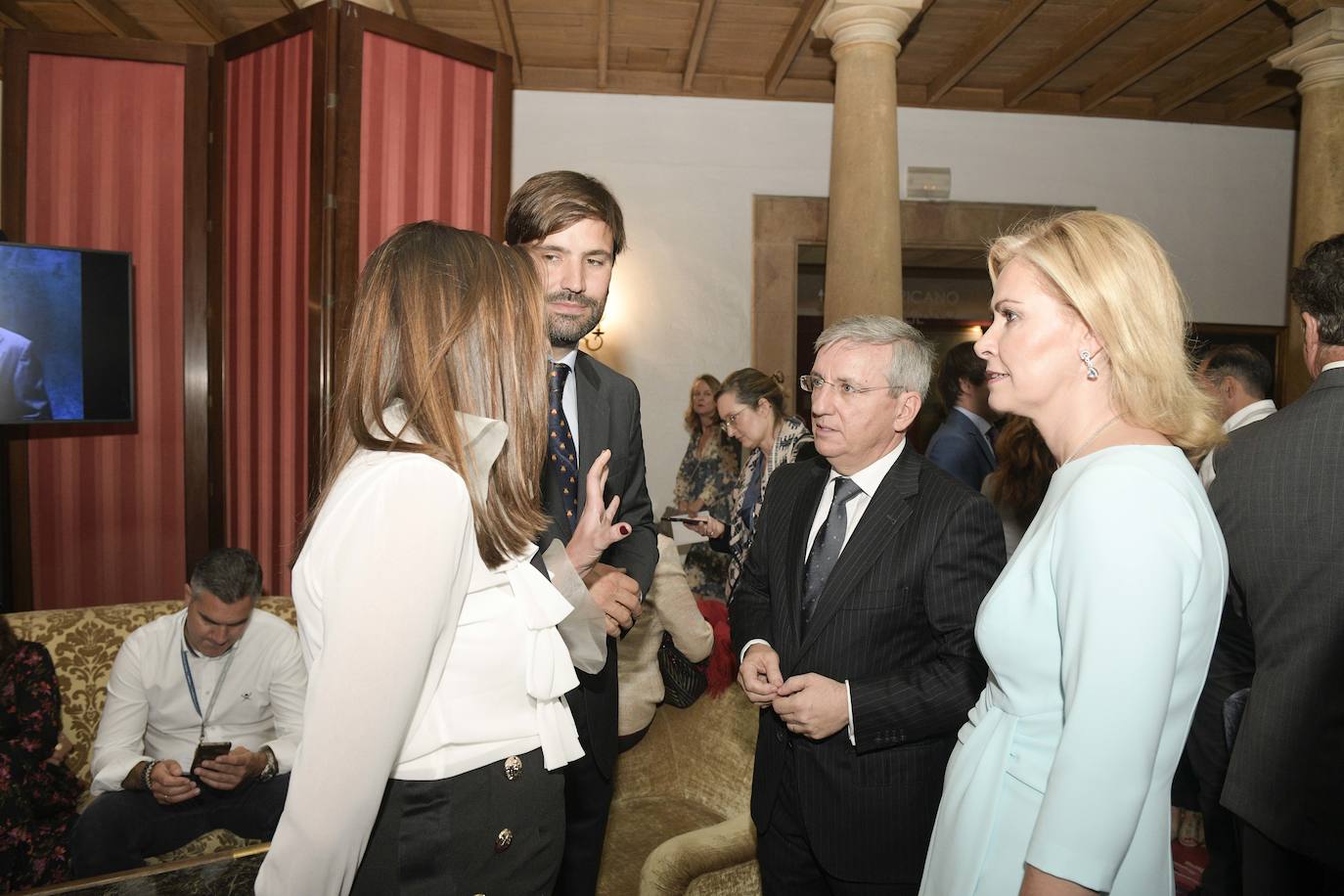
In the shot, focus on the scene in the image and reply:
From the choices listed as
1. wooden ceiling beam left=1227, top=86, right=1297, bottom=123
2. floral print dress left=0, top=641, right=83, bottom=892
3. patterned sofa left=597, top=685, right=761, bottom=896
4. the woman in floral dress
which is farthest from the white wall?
floral print dress left=0, top=641, right=83, bottom=892

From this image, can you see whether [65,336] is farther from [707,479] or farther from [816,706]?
[816,706]

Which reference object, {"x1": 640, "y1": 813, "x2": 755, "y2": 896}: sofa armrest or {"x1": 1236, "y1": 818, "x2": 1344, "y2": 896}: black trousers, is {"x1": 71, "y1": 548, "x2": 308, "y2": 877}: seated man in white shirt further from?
{"x1": 1236, "y1": 818, "x2": 1344, "y2": 896}: black trousers

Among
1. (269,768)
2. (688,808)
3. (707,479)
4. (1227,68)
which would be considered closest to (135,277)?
(269,768)

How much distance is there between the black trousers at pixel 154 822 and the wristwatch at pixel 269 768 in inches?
1.0

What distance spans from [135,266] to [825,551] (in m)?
4.39

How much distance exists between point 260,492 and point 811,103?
5130 mm

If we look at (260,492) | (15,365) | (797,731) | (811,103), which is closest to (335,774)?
(797,731)

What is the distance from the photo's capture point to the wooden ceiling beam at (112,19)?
18.7ft

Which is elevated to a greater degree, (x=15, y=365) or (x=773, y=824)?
(x=15, y=365)

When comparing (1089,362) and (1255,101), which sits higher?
(1255,101)

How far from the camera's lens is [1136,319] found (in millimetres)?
1193

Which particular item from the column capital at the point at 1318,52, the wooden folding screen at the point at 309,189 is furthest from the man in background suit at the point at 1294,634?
the column capital at the point at 1318,52

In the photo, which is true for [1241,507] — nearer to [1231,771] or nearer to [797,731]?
[1231,771]

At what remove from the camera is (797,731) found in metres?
1.75
